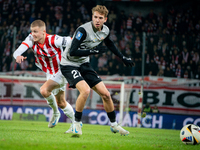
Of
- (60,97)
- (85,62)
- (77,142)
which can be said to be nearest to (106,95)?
(85,62)

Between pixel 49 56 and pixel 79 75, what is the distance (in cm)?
142

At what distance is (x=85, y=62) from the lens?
17.3 ft

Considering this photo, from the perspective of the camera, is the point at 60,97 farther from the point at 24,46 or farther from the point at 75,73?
the point at 75,73

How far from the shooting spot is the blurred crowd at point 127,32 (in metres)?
11.2

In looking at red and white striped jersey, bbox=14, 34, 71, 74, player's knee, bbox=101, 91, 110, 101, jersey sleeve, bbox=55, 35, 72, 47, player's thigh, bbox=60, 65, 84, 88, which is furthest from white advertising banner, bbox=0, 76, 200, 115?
player's thigh, bbox=60, 65, 84, 88

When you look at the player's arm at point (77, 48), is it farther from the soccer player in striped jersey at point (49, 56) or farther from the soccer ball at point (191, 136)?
the soccer ball at point (191, 136)

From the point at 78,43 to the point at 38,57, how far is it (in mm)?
1696

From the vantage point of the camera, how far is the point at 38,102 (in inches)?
435

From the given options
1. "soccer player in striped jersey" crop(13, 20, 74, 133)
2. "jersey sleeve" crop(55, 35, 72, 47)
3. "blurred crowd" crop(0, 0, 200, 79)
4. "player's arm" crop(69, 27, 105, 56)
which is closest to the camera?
"player's arm" crop(69, 27, 105, 56)

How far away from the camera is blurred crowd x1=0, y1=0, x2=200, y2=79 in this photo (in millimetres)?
11195

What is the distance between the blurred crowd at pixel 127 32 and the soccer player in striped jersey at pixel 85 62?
613cm

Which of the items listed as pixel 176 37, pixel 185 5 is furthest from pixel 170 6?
pixel 176 37

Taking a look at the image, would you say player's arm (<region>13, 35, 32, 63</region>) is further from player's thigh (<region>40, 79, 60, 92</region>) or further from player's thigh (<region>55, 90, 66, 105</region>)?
player's thigh (<region>55, 90, 66, 105</region>)

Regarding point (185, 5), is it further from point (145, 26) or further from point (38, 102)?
point (38, 102)
